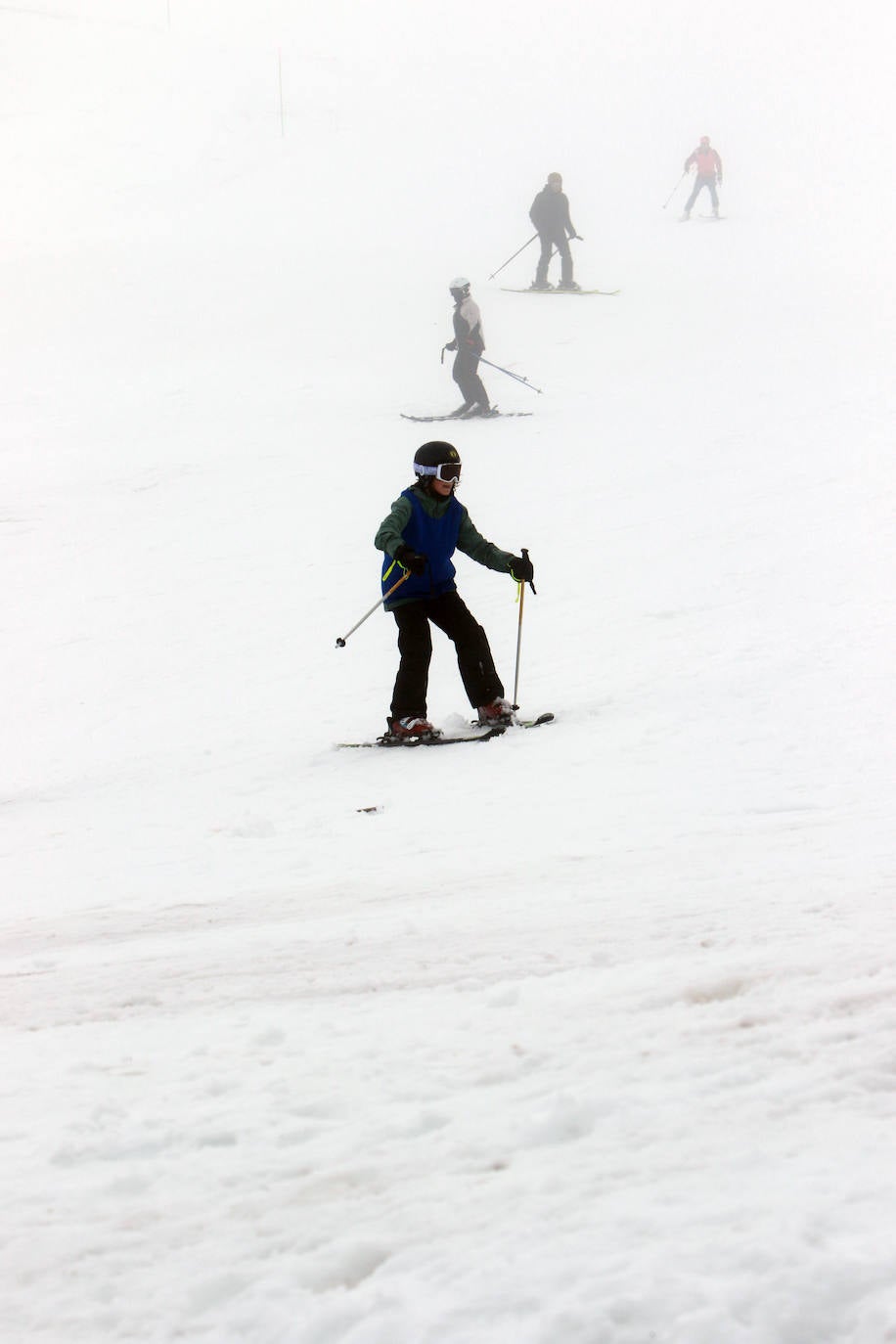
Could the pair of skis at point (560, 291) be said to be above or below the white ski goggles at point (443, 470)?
above

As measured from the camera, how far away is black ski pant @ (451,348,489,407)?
1355cm

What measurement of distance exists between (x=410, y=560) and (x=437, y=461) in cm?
53

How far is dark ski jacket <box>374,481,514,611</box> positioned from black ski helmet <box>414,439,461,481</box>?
0.41ft

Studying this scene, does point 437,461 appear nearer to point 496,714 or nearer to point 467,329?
point 496,714

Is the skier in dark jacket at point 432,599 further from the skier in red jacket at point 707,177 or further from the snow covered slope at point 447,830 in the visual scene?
the skier in red jacket at point 707,177

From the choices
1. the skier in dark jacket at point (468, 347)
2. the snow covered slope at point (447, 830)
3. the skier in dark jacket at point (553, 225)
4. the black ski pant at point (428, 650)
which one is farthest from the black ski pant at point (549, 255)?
the black ski pant at point (428, 650)

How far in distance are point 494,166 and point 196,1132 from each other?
27.7 m

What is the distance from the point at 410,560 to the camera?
5785mm

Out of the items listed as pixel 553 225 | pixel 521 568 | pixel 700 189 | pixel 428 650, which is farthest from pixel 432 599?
pixel 700 189

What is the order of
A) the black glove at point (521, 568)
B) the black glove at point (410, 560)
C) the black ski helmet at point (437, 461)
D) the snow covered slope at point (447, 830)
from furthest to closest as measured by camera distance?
1. the black glove at point (521, 568)
2. the black ski helmet at point (437, 461)
3. the black glove at point (410, 560)
4. the snow covered slope at point (447, 830)

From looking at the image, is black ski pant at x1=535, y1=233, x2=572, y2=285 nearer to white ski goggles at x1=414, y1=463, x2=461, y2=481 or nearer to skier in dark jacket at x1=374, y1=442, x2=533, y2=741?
skier in dark jacket at x1=374, y1=442, x2=533, y2=741

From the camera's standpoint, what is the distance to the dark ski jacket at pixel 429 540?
600cm

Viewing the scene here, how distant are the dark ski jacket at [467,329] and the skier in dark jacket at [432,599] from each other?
7.67m

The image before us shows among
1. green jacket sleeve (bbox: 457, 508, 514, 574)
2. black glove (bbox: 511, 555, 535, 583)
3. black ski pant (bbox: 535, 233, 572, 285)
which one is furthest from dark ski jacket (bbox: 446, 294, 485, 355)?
black glove (bbox: 511, 555, 535, 583)
